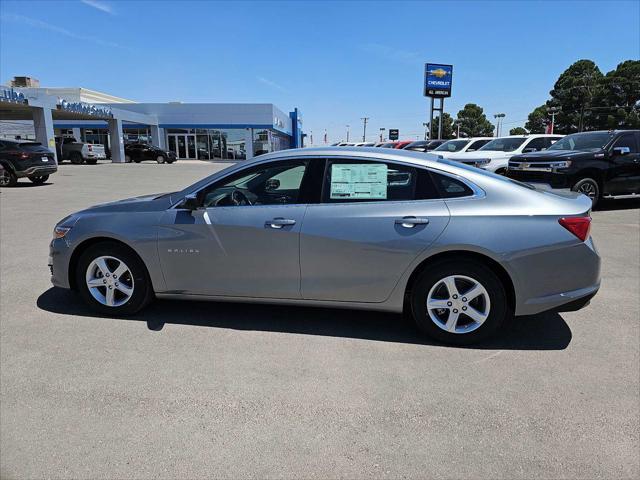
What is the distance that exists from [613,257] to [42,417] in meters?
7.06

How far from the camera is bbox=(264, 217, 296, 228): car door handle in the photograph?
3764mm

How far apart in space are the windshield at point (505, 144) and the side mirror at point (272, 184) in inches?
480

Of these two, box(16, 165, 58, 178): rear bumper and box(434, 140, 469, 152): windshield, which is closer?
box(16, 165, 58, 178): rear bumper

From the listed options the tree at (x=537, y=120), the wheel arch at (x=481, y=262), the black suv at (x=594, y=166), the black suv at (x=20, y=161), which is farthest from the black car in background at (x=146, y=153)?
the tree at (x=537, y=120)

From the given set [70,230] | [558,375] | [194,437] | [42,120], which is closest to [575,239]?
[558,375]

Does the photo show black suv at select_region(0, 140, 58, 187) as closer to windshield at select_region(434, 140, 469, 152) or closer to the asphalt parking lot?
the asphalt parking lot

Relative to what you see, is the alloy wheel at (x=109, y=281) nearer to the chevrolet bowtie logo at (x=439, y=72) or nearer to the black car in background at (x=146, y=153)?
the black car in background at (x=146, y=153)

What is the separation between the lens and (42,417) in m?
2.79

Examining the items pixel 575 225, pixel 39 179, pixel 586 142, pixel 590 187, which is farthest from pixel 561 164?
pixel 39 179

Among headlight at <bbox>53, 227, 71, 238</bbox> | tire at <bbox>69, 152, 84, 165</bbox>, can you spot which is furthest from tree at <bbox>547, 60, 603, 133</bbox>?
headlight at <bbox>53, 227, 71, 238</bbox>

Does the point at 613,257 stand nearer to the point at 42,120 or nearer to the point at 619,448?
the point at 619,448

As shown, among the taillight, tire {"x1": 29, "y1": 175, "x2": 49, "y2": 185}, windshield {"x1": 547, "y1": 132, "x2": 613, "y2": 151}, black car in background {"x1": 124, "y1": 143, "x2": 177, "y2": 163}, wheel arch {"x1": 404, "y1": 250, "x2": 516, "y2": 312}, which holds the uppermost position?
black car in background {"x1": 124, "y1": 143, "x2": 177, "y2": 163}

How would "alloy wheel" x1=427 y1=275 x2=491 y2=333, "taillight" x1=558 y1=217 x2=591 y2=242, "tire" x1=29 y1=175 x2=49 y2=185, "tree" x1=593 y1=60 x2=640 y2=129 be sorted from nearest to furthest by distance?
"taillight" x1=558 y1=217 x2=591 y2=242, "alloy wheel" x1=427 y1=275 x2=491 y2=333, "tire" x1=29 y1=175 x2=49 y2=185, "tree" x1=593 y1=60 x2=640 y2=129

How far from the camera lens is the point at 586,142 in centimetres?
1105
